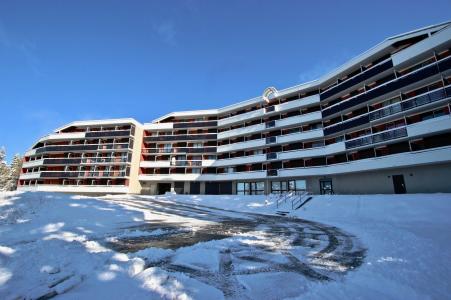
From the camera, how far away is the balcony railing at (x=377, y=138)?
92.4 ft

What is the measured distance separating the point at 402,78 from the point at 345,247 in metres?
28.0

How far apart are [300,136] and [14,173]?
86.0m

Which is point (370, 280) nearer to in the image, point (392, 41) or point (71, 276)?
point (71, 276)

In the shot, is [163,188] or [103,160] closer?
[103,160]

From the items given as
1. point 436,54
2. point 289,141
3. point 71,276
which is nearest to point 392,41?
point 436,54

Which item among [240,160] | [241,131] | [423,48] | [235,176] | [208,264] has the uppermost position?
[423,48]

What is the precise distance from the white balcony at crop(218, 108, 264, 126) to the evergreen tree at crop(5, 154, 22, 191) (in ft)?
222

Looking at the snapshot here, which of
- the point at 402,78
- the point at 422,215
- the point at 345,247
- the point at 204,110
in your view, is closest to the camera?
the point at 345,247

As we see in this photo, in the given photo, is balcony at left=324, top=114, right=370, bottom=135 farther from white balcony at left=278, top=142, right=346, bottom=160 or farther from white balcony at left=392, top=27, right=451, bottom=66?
white balcony at left=392, top=27, right=451, bottom=66

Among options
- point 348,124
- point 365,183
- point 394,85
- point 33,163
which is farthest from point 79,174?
point 394,85

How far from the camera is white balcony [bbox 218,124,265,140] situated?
45719 mm

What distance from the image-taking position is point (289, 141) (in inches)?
1634

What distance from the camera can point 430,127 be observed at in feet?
82.8

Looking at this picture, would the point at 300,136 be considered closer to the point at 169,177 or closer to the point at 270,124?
the point at 270,124
